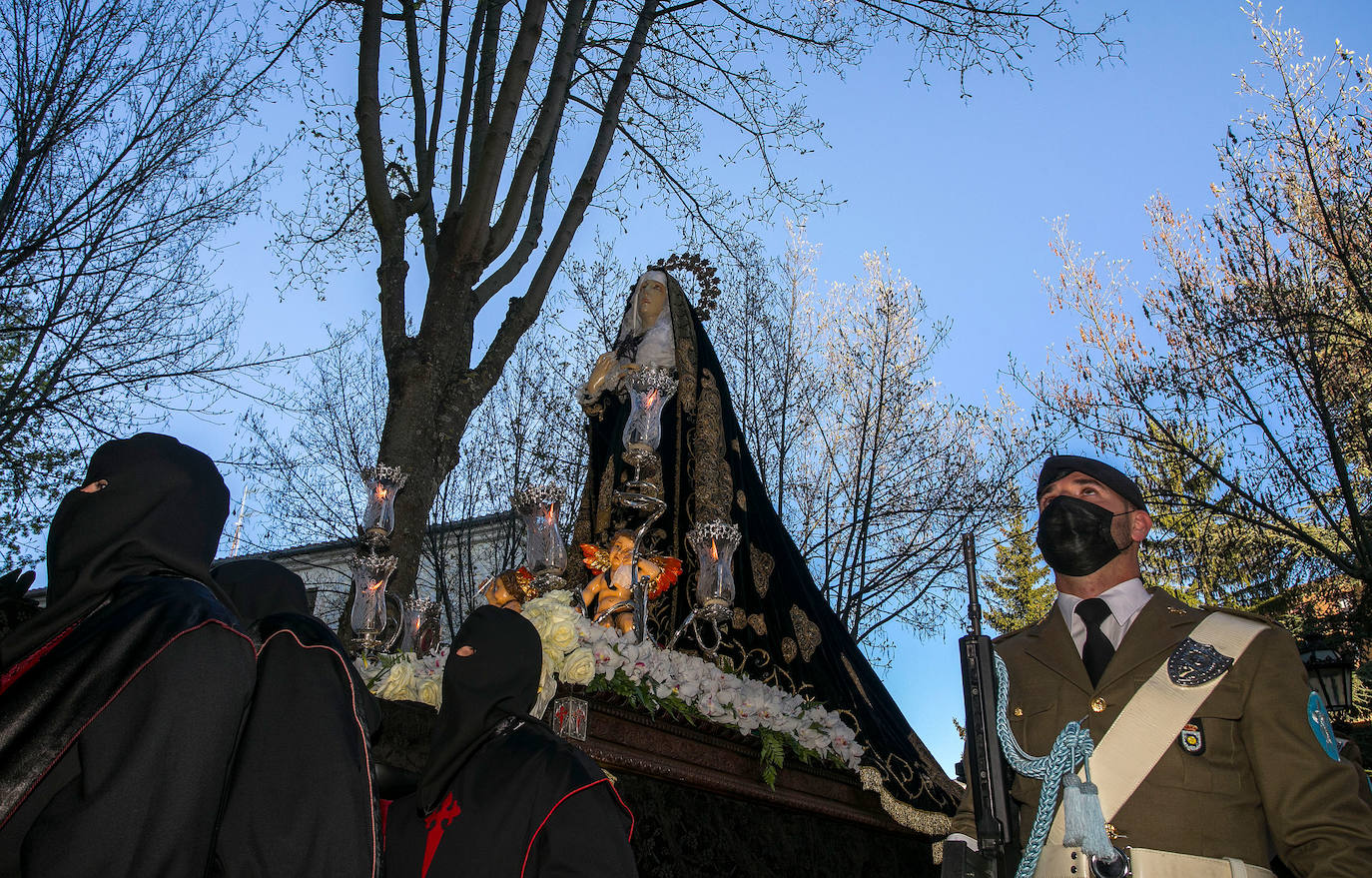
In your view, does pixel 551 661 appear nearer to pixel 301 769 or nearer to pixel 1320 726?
pixel 301 769

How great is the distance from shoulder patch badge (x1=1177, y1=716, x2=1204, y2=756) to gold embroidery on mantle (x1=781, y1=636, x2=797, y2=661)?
12.4 feet

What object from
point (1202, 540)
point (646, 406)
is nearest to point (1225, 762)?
point (646, 406)

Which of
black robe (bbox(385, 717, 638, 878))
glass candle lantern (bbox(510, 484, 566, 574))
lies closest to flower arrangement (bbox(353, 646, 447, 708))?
glass candle lantern (bbox(510, 484, 566, 574))

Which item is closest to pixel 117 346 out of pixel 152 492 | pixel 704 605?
pixel 704 605

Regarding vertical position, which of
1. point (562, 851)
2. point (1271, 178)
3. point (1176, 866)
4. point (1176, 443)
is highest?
point (1271, 178)

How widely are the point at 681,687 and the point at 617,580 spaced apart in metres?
0.71

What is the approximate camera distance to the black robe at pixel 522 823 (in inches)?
113

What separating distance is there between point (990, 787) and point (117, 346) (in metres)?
11.1

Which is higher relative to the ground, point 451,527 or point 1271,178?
point 1271,178

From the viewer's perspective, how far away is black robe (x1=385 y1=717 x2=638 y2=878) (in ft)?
9.43

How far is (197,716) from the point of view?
203 cm

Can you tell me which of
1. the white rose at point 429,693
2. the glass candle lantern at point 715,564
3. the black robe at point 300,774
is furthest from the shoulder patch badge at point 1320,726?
the white rose at point 429,693

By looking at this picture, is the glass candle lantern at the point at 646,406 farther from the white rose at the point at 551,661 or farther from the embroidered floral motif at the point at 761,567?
the white rose at the point at 551,661

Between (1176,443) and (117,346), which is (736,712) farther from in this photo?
(1176,443)
